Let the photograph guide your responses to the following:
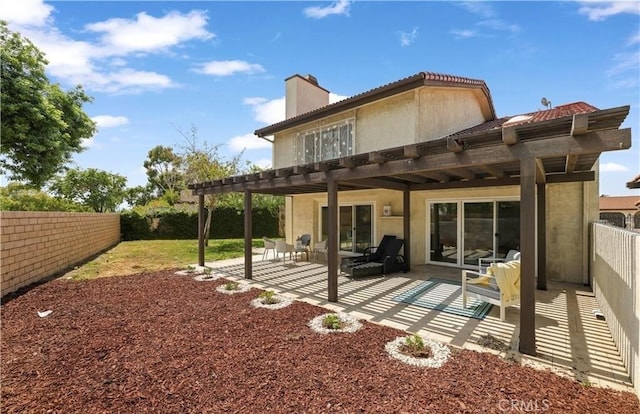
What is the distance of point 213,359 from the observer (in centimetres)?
420

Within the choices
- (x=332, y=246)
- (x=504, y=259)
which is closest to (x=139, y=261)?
(x=332, y=246)

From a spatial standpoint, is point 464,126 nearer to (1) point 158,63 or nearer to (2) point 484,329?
(2) point 484,329

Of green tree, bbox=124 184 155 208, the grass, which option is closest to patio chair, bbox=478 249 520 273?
the grass

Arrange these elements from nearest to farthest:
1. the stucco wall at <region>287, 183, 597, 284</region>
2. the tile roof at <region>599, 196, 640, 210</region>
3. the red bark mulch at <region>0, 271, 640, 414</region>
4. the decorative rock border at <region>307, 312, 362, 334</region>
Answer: the red bark mulch at <region>0, 271, 640, 414</region>
the decorative rock border at <region>307, 312, 362, 334</region>
the stucco wall at <region>287, 183, 597, 284</region>
the tile roof at <region>599, 196, 640, 210</region>

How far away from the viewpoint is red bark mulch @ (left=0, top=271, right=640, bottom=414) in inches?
124

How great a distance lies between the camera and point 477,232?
10062mm

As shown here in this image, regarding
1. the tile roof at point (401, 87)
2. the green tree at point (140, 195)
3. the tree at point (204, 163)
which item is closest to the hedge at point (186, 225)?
the tree at point (204, 163)

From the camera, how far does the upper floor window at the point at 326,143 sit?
38.8 feet

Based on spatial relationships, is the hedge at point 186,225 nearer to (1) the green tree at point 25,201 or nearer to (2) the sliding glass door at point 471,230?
(1) the green tree at point 25,201

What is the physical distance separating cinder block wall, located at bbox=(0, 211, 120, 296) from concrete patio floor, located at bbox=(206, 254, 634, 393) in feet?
18.0

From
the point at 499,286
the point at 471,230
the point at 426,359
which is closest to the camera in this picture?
the point at 426,359

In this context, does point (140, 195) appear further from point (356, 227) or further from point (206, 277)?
point (356, 227)

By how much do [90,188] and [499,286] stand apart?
33580mm

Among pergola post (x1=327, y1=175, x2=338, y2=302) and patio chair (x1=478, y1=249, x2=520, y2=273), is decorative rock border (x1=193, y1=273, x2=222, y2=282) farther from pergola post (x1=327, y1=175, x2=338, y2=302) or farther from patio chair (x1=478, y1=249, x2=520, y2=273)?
patio chair (x1=478, y1=249, x2=520, y2=273)
